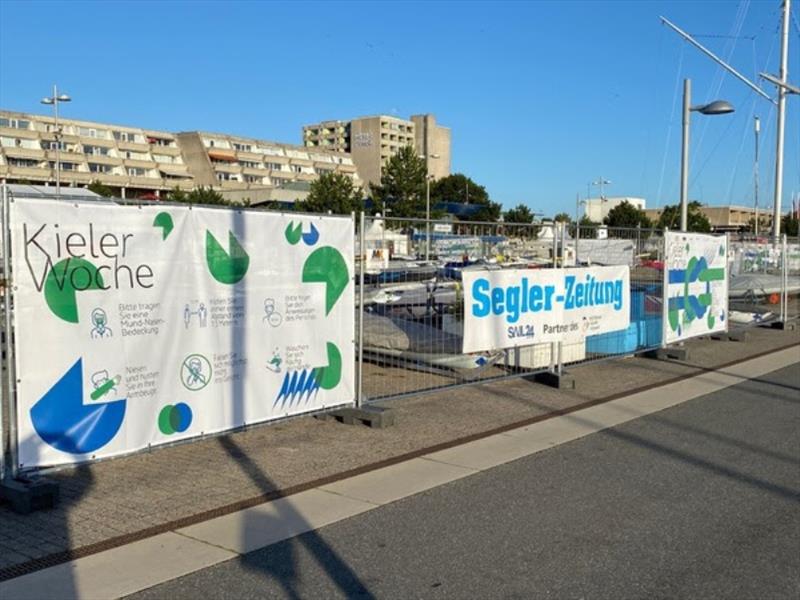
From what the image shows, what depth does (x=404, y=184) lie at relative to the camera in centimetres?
8306

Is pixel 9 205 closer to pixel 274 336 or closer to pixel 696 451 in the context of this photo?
pixel 274 336

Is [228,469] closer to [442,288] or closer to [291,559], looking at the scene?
[291,559]

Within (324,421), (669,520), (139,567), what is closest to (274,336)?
(324,421)

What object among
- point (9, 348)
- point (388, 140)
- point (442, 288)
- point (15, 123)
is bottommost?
point (9, 348)

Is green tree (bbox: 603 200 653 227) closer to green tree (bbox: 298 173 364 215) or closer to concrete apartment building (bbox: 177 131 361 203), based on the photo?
green tree (bbox: 298 173 364 215)

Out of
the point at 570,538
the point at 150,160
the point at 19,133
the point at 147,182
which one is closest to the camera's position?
the point at 570,538

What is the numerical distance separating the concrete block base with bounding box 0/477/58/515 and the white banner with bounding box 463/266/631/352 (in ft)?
16.0

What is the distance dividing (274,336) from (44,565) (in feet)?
10.0

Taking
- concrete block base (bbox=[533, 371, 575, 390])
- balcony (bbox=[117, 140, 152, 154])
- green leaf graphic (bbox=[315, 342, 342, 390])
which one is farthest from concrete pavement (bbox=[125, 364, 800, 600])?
balcony (bbox=[117, 140, 152, 154])

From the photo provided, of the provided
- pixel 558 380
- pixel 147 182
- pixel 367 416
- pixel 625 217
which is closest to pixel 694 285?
pixel 558 380

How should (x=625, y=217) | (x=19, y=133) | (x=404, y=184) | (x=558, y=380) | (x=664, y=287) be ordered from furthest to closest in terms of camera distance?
(x=625, y=217)
(x=19, y=133)
(x=404, y=184)
(x=664, y=287)
(x=558, y=380)

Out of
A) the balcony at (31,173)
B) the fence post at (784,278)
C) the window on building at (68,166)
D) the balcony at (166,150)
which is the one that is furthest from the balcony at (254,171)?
the fence post at (784,278)

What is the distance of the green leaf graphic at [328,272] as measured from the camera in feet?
24.9

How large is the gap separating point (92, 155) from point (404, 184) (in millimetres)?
58531
